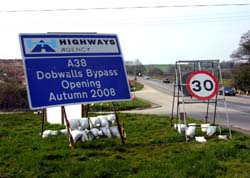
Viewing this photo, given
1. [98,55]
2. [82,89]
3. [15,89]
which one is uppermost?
[98,55]

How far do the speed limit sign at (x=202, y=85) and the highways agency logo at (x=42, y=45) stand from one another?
3.87 m

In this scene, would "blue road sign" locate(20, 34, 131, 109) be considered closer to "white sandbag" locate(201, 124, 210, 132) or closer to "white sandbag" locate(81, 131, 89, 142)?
"white sandbag" locate(81, 131, 89, 142)

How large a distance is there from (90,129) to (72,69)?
71.4 inches

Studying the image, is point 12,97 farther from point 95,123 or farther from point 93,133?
point 93,133

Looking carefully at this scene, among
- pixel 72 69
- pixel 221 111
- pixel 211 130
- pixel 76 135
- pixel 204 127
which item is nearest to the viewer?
pixel 76 135

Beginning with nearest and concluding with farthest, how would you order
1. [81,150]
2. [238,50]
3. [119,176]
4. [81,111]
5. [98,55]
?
[119,176]
[81,150]
[98,55]
[81,111]
[238,50]

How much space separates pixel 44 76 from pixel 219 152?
438 cm

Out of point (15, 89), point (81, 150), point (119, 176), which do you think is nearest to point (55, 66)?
point (81, 150)

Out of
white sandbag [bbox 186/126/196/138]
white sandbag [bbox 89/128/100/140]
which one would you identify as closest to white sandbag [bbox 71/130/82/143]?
white sandbag [bbox 89/128/100/140]

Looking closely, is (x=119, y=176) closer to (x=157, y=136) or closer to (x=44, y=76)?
(x=44, y=76)

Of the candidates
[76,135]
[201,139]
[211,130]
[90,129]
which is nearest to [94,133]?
[90,129]

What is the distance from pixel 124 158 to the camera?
26.7ft

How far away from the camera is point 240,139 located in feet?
33.3

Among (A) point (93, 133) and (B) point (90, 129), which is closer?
(A) point (93, 133)
